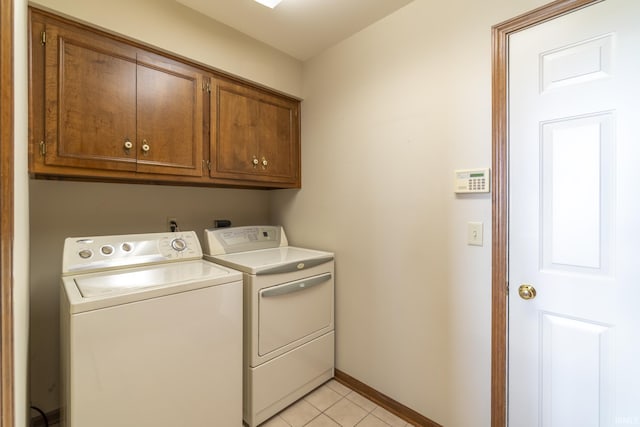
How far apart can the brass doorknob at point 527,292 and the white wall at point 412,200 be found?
141 millimetres

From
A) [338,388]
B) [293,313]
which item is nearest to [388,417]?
[338,388]

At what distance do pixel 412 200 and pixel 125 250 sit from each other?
5.60 ft

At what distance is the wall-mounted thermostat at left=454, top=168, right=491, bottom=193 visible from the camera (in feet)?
4.48

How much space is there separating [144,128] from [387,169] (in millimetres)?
1456

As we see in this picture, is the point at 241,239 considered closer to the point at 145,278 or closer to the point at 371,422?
the point at 145,278

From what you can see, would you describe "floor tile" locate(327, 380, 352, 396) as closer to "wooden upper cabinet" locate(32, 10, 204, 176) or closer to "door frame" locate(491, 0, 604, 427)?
"door frame" locate(491, 0, 604, 427)

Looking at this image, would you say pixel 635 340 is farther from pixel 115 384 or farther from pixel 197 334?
pixel 115 384

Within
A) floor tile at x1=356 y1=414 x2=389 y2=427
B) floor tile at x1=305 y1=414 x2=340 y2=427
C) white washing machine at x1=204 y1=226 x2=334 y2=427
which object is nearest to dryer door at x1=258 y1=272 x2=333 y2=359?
white washing machine at x1=204 y1=226 x2=334 y2=427

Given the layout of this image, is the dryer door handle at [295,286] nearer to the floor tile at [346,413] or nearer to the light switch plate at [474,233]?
the floor tile at [346,413]

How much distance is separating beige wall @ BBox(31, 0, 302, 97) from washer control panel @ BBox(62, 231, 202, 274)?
1.11 meters

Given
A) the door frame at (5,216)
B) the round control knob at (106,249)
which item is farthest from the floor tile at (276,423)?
the door frame at (5,216)

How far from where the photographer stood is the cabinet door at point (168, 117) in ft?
5.18

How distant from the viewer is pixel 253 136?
2.07 m

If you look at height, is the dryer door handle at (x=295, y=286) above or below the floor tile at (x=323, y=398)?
above
